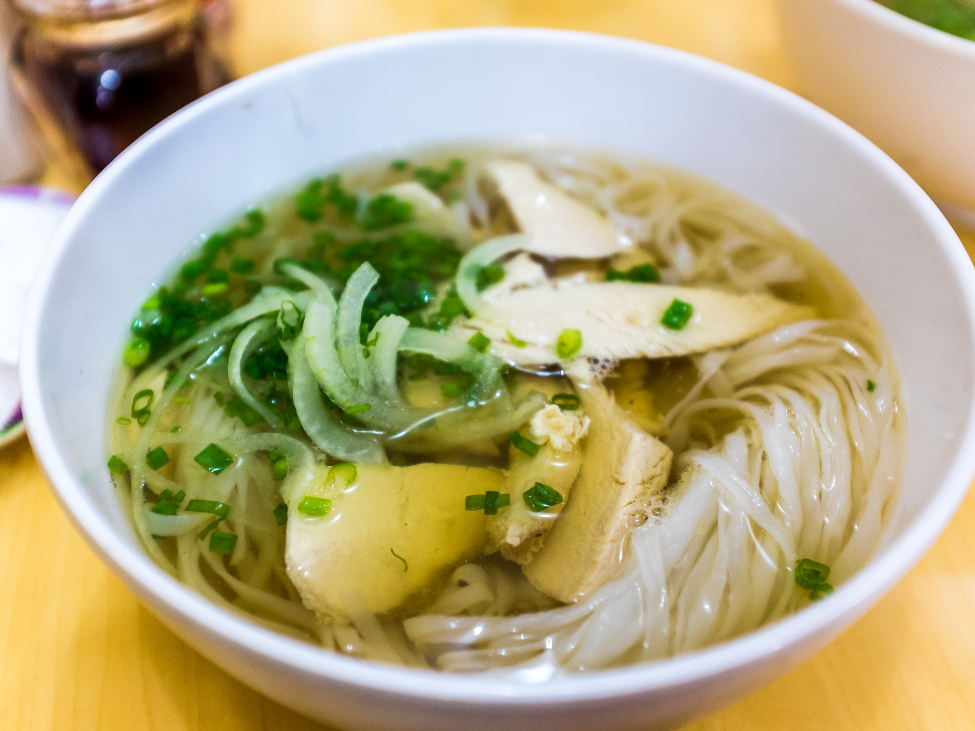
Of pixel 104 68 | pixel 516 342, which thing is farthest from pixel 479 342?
pixel 104 68

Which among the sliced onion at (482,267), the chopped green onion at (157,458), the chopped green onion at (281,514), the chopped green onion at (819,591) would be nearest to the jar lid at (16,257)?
the chopped green onion at (157,458)

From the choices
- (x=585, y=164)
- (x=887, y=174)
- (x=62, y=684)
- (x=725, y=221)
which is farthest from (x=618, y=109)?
(x=62, y=684)

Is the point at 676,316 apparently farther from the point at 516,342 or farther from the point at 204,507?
the point at 204,507

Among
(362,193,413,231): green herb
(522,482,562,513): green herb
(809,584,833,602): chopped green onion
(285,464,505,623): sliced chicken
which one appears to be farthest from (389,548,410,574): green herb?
(362,193,413,231): green herb

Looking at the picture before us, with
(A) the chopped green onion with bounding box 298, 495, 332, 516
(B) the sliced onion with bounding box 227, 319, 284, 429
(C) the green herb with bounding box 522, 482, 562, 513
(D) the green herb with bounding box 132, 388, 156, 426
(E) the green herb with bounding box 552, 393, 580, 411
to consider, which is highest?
(E) the green herb with bounding box 552, 393, 580, 411

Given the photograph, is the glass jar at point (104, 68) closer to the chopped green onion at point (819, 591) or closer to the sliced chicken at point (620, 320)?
the sliced chicken at point (620, 320)

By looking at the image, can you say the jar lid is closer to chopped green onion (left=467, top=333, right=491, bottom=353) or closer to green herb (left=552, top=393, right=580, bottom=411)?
chopped green onion (left=467, top=333, right=491, bottom=353)
